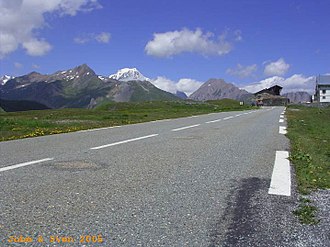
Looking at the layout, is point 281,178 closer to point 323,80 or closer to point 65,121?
point 65,121

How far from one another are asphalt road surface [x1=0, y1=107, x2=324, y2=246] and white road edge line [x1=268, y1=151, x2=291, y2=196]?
0.44 feet

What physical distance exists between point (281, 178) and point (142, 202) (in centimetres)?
269

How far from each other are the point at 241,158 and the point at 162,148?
2.48 meters

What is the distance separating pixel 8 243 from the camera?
345cm

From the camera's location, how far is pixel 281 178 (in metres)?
6.18

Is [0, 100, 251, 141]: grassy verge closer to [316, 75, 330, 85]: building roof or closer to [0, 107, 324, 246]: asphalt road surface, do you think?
[0, 107, 324, 246]: asphalt road surface

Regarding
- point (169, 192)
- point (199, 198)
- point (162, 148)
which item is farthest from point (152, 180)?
point (162, 148)

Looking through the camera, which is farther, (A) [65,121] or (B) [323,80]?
(B) [323,80]

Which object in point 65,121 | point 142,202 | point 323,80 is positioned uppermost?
point 323,80

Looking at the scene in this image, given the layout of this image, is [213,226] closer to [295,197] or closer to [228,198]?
[228,198]

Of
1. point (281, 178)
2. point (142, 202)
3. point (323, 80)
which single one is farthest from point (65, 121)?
point (323, 80)

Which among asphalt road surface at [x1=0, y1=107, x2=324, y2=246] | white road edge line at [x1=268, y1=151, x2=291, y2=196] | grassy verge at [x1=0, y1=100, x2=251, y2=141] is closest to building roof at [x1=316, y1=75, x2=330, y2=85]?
grassy verge at [x1=0, y1=100, x2=251, y2=141]

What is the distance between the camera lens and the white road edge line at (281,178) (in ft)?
17.5

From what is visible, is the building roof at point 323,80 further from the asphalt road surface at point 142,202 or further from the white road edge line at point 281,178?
the asphalt road surface at point 142,202
